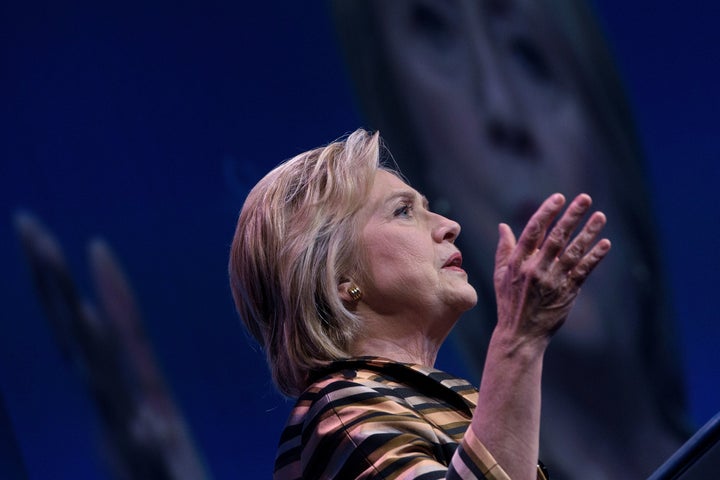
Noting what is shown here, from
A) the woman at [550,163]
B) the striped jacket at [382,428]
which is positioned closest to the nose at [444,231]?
the striped jacket at [382,428]

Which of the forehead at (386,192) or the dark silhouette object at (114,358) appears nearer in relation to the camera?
the forehead at (386,192)

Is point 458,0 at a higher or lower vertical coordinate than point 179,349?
higher

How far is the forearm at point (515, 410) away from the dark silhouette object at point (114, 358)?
2.54 meters

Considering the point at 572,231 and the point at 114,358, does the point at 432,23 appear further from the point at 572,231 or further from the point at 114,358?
the point at 572,231

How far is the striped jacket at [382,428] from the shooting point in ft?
3.05

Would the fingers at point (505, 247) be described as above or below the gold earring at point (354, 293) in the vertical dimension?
above

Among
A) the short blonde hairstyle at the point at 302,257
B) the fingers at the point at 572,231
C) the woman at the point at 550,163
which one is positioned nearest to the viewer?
the fingers at the point at 572,231

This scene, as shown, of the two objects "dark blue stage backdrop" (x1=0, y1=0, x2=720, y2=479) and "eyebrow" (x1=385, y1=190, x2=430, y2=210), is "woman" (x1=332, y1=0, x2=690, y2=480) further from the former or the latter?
"eyebrow" (x1=385, y1=190, x2=430, y2=210)

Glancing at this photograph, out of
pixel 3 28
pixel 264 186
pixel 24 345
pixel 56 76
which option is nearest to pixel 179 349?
pixel 24 345

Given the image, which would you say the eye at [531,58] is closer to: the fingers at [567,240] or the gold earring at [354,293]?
the gold earring at [354,293]

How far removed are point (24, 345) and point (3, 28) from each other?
121 cm

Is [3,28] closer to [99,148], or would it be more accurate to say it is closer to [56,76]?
[56,76]

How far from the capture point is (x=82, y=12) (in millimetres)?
3312

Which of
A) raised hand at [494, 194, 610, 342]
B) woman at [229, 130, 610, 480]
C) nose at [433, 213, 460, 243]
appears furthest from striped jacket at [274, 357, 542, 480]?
nose at [433, 213, 460, 243]
